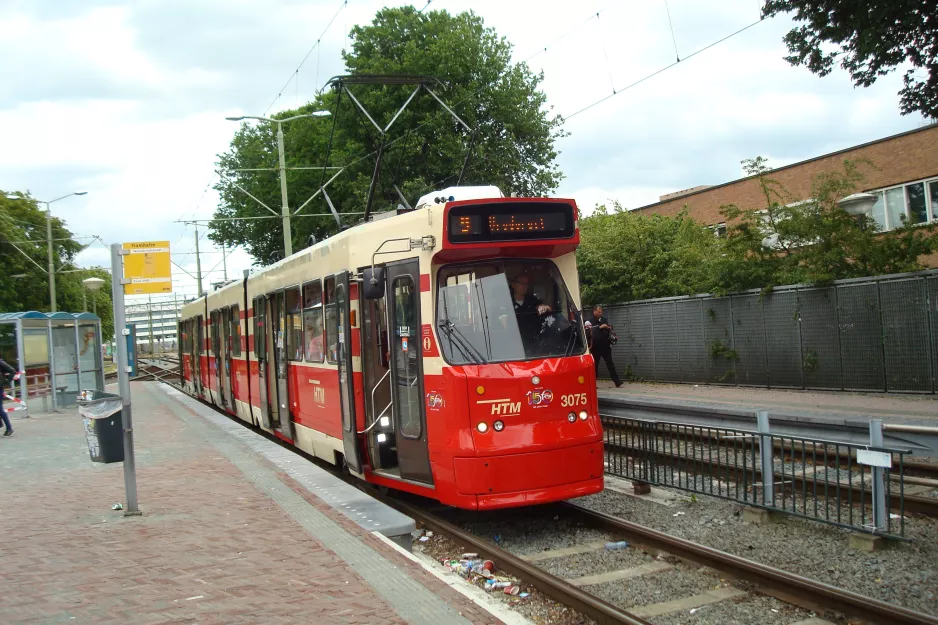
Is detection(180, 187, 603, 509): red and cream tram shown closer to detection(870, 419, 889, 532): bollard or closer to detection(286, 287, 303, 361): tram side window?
detection(286, 287, 303, 361): tram side window

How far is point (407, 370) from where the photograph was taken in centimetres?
832

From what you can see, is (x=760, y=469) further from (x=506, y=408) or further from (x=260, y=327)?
(x=260, y=327)

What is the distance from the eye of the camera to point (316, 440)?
→ 1141cm

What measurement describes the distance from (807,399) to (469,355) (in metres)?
11.0

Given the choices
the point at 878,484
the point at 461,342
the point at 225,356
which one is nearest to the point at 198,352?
the point at 225,356

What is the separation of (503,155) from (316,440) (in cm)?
2185

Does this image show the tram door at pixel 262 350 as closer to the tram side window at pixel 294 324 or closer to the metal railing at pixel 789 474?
the tram side window at pixel 294 324

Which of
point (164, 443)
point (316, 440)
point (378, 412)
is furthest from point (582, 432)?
point (164, 443)

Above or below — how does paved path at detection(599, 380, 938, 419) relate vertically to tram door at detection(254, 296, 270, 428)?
below

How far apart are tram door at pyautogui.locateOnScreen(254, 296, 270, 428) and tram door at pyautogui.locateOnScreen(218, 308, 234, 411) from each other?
3841 mm

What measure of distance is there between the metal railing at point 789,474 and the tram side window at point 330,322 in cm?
347

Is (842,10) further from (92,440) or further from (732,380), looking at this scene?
(92,440)

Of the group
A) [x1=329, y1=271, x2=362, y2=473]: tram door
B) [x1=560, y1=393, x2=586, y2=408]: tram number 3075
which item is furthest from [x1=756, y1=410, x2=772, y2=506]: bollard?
[x1=329, y1=271, x2=362, y2=473]: tram door

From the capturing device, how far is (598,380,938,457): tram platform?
700 centimetres
